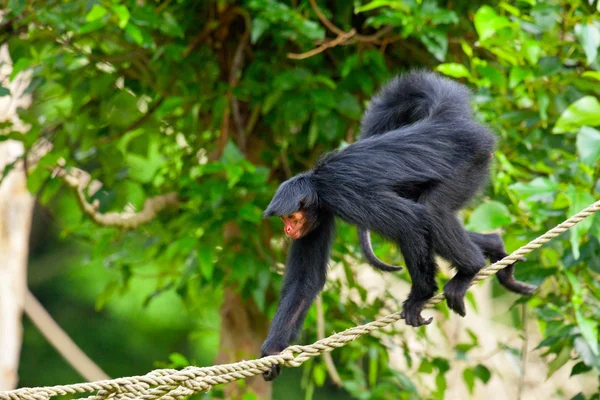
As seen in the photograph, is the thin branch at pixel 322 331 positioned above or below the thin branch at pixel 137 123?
below

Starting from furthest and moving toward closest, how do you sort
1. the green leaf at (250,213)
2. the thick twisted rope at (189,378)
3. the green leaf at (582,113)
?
the green leaf at (250,213) → the green leaf at (582,113) → the thick twisted rope at (189,378)

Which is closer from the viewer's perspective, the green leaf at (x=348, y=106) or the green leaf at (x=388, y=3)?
the green leaf at (x=388, y=3)

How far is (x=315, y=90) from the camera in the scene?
5988 millimetres

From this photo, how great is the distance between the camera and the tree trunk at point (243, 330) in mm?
7219

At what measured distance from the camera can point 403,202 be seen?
4.32m

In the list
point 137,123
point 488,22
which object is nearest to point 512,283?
point 488,22

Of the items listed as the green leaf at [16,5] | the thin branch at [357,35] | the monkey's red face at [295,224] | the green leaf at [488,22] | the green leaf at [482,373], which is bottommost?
the green leaf at [482,373]

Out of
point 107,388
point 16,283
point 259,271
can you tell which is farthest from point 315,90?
point 16,283

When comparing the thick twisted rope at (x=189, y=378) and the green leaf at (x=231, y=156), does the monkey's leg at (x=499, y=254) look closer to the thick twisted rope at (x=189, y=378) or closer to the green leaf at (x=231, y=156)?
the thick twisted rope at (x=189, y=378)

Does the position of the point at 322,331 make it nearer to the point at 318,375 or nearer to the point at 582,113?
the point at 318,375

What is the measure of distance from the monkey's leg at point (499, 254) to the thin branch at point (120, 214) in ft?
10.7

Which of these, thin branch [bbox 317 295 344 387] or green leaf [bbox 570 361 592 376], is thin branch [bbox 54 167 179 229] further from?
green leaf [bbox 570 361 592 376]

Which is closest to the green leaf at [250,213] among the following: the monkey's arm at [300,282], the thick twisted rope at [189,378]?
the monkey's arm at [300,282]

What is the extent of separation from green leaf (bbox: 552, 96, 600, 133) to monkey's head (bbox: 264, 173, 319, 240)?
171 centimetres
